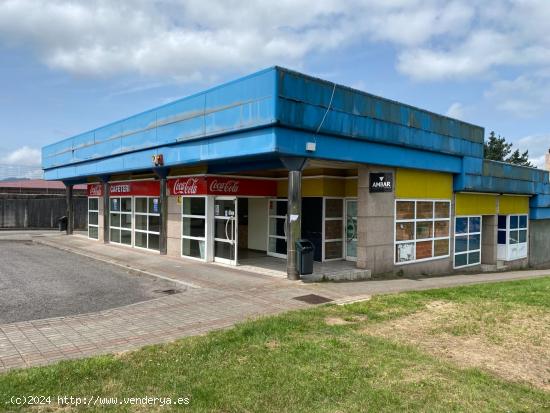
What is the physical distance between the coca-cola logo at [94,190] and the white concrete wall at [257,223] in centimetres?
963

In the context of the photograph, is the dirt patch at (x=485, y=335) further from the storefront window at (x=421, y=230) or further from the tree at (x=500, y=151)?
the tree at (x=500, y=151)

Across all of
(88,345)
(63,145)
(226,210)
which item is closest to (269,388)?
(88,345)

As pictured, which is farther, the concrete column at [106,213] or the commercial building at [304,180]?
the concrete column at [106,213]

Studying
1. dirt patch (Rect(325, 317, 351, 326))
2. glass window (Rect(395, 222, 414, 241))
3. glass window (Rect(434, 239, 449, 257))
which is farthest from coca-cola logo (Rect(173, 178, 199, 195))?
glass window (Rect(434, 239, 449, 257))

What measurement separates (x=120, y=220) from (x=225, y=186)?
8635 millimetres

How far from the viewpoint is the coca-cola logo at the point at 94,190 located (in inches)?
947

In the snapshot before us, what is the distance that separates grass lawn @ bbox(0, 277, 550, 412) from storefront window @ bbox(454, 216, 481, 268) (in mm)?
11138

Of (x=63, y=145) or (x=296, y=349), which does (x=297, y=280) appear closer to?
(x=296, y=349)

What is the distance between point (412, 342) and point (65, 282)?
30.3ft

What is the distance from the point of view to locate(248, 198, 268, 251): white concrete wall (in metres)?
18.3

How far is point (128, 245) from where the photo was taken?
21094mm

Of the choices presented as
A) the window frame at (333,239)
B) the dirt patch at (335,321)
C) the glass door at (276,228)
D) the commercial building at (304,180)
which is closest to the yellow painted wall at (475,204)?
the commercial building at (304,180)

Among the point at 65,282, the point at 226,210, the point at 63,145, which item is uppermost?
the point at 63,145

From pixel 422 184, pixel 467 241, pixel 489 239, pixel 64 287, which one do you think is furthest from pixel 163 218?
pixel 489 239
